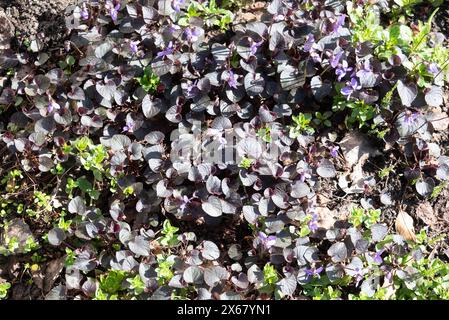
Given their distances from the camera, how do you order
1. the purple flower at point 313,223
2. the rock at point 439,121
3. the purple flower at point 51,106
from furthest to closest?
the rock at point 439,121, the purple flower at point 51,106, the purple flower at point 313,223

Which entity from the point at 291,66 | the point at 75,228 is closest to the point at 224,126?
the point at 291,66

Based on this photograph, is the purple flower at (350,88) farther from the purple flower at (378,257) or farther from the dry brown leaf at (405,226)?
the purple flower at (378,257)

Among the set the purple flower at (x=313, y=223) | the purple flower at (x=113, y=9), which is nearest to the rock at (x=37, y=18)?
the purple flower at (x=113, y=9)

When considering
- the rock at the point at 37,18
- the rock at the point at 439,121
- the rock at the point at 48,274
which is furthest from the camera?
the rock at the point at 37,18

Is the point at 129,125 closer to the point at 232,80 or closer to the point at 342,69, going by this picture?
the point at 232,80

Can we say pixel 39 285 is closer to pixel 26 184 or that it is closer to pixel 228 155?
pixel 26 184

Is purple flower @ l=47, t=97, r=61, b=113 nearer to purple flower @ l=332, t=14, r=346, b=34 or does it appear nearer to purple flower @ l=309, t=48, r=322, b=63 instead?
purple flower @ l=309, t=48, r=322, b=63

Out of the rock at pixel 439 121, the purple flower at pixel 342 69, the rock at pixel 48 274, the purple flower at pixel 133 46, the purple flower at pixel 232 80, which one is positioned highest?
the purple flower at pixel 342 69
